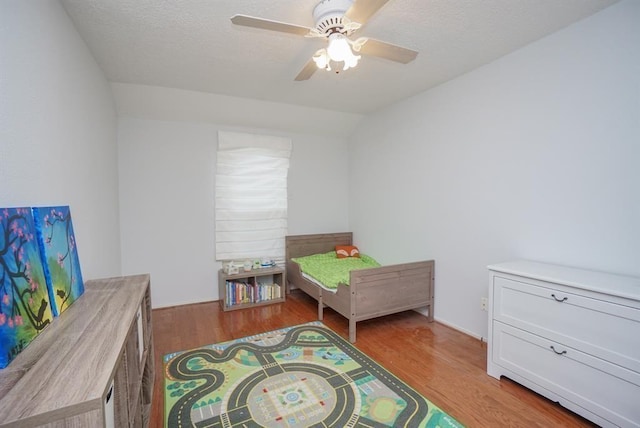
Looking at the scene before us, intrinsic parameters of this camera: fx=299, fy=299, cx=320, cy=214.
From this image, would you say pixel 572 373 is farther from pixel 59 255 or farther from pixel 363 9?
pixel 59 255

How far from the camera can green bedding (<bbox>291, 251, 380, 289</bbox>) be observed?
10.5 ft

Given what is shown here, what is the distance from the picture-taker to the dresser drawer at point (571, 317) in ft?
5.24

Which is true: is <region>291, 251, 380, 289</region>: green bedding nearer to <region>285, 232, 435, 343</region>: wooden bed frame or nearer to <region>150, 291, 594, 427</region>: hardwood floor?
<region>285, 232, 435, 343</region>: wooden bed frame

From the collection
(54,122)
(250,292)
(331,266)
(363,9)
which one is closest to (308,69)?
(363,9)

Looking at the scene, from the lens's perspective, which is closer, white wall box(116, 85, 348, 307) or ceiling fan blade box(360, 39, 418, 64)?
ceiling fan blade box(360, 39, 418, 64)

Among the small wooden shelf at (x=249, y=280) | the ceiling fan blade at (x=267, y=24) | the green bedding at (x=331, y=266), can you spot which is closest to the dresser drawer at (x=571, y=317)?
the green bedding at (x=331, y=266)

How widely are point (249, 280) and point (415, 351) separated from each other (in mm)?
2248

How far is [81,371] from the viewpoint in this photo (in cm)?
92

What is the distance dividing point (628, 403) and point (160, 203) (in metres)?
4.25

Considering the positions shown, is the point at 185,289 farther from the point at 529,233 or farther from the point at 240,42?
the point at 529,233

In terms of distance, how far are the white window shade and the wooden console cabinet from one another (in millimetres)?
2258

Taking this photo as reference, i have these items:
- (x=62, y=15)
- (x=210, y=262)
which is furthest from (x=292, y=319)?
(x=62, y=15)

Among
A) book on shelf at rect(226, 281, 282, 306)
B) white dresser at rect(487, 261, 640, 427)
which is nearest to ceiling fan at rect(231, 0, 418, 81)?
white dresser at rect(487, 261, 640, 427)

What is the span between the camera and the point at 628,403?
1.59 metres
